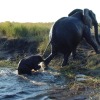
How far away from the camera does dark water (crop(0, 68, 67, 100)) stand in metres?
10.7

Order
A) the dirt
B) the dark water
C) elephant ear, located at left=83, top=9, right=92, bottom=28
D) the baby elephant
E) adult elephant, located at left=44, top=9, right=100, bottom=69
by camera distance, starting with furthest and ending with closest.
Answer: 1. elephant ear, located at left=83, top=9, right=92, bottom=28
2. adult elephant, located at left=44, top=9, right=100, bottom=69
3. the baby elephant
4. the dark water
5. the dirt

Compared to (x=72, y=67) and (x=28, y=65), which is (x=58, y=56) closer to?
(x=72, y=67)

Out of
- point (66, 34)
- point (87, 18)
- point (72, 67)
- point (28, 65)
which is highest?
point (87, 18)

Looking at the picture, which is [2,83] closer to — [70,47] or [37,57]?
Answer: [37,57]

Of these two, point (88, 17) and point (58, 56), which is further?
point (58, 56)

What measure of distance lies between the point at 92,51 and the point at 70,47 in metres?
1.75

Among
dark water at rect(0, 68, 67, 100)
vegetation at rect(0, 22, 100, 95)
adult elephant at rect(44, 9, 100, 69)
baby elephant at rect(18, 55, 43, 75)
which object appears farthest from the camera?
adult elephant at rect(44, 9, 100, 69)

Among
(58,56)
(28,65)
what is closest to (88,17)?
(58,56)

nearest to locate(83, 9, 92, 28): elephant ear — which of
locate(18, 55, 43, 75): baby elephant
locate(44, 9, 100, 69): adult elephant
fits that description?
locate(44, 9, 100, 69): adult elephant

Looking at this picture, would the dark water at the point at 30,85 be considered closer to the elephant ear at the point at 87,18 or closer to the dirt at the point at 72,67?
the dirt at the point at 72,67

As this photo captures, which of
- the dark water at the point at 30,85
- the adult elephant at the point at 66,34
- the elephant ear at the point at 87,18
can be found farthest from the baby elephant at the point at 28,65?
the elephant ear at the point at 87,18

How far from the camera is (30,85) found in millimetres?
11898

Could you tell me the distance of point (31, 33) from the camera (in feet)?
66.2

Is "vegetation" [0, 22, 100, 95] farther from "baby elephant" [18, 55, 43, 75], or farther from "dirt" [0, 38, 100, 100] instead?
"baby elephant" [18, 55, 43, 75]
